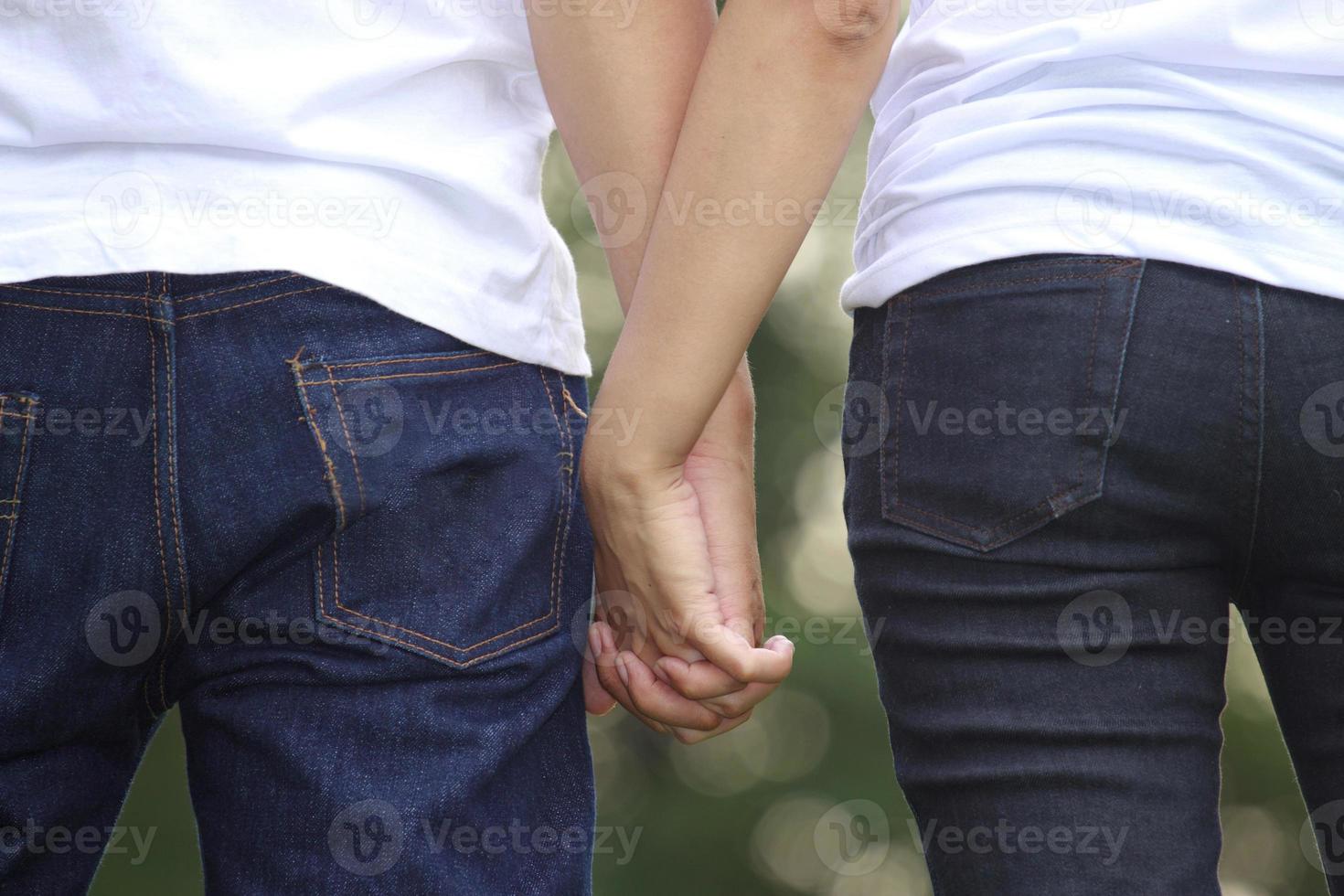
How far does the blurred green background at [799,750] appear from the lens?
8.38 m

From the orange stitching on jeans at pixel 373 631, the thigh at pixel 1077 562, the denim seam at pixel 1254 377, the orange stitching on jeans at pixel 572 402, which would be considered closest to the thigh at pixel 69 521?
the orange stitching on jeans at pixel 373 631

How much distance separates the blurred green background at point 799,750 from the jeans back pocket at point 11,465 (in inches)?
280

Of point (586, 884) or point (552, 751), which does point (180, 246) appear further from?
point (586, 884)

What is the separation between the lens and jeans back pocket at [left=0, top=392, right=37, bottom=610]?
982mm

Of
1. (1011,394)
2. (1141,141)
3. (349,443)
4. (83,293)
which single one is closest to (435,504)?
(349,443)

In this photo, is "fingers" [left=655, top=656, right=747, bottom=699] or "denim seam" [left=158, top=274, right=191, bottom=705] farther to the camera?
"fingers" [left=655, top=656, right=747, bottom=699]

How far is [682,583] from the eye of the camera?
130 cm

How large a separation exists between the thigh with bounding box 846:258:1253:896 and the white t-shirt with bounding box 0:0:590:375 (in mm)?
404

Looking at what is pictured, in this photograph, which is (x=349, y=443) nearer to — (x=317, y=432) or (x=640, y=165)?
(x=317, y=432)

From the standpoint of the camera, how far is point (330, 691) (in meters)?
1.07

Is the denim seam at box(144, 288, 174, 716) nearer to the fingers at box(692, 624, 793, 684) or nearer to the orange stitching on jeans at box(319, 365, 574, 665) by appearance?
the orange stitching on jeans at box(319, 365, 574, 665)

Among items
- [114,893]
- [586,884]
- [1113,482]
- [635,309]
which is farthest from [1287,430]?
[114,893]

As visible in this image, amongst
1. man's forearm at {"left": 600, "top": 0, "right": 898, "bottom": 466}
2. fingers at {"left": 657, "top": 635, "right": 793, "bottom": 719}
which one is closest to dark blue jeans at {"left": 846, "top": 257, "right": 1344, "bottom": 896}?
man's forearm at {"left": 600, "top": 0, "right": 898, "bottom": 466}

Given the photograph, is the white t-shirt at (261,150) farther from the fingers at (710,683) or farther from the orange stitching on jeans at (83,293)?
the fingers at (710,683)
